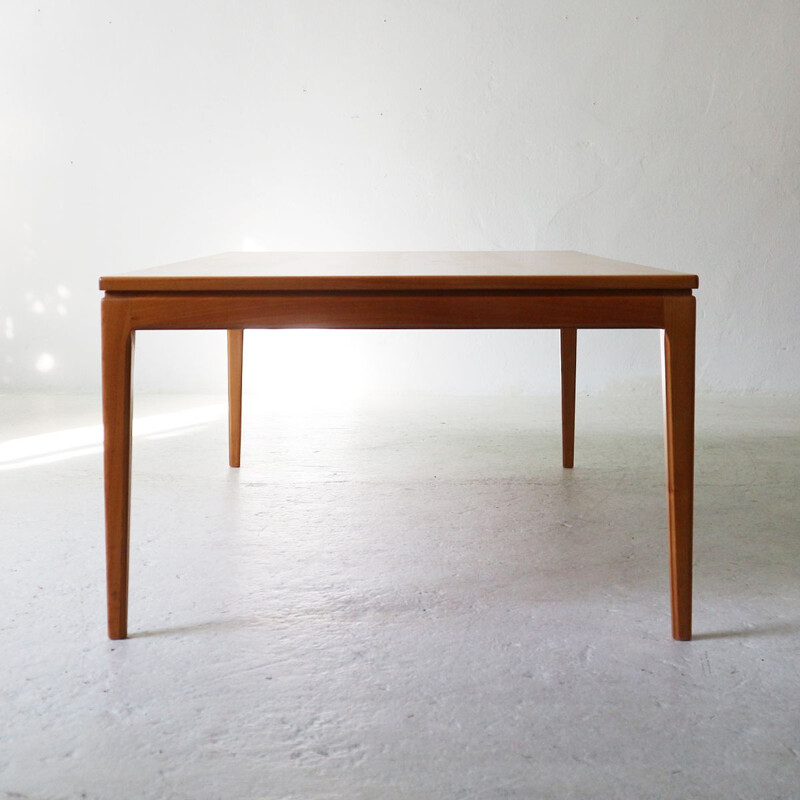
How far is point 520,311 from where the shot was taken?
1165 mm

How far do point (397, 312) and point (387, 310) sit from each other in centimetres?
1

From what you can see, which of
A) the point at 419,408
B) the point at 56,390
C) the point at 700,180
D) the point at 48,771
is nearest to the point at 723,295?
the point at 700,180

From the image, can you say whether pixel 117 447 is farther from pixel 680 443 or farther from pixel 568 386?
pixel 568 386

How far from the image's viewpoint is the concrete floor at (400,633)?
0.89 m

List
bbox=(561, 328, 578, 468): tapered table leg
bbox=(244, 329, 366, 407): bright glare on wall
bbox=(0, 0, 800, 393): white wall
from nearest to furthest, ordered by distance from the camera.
→ 1. bbox=(561, 328, 578, 468): tapered table leg
2. bbox=(0, 0, 800, 393): white wall
3. bbox=(244, 329, 366, 407): bright glare on wall

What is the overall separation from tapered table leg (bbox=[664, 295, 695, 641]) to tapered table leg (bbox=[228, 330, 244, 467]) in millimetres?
1071

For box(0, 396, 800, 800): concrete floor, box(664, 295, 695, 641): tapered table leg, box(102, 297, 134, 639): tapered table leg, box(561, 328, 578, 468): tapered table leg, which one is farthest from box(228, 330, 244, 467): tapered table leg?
box(664, 295, 695, 641): tapered table leg

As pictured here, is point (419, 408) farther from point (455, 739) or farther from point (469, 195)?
point (455, 739)

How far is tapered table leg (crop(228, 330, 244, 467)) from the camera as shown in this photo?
2.04 metres

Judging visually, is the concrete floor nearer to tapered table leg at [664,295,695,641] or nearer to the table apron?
tapered table leg at [664,295,695,641]

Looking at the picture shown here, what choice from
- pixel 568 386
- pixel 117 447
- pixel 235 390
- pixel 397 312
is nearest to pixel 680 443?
pixel 397 312

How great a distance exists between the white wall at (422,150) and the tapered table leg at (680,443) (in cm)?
209

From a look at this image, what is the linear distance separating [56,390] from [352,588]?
227 centimetres

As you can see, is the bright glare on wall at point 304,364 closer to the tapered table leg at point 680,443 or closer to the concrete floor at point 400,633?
the concrete floor at point 400,633
